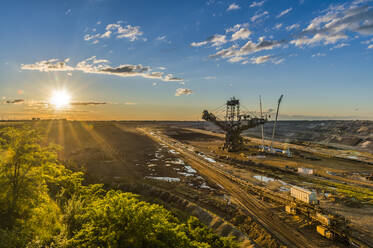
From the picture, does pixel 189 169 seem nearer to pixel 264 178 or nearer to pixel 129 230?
pixel 264 178

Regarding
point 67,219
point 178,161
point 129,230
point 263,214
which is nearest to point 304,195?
point 263,214

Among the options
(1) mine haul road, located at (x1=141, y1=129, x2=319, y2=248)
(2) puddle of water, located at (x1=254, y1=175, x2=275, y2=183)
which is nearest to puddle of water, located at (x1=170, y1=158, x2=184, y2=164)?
(1) mine haul road, located at (x1=141, y1=129, x2=319, y2=248)

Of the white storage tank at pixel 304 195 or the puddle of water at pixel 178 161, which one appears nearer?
the white storage tank at pixel 304 195

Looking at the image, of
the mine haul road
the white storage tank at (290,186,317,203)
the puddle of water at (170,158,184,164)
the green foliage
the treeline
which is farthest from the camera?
the puddle of water at (170,158,184,164)

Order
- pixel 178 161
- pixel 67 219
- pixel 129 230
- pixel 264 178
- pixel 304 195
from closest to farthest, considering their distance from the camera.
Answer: pixel 129 230, pixel 67 219, pixel 304 195, pixel 264 178, pixel 178 161

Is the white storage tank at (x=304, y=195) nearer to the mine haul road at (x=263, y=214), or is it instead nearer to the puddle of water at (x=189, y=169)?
the mine haul road at (x=263, y=214)

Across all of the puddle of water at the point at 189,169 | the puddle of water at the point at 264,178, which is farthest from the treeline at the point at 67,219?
the puddle of water at the point at 189,169

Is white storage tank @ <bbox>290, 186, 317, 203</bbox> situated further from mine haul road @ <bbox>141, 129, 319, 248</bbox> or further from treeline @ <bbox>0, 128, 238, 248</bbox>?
treeline @ <bbox>0, 128, 238, 248</bbox>

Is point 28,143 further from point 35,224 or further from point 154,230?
point 154,230
